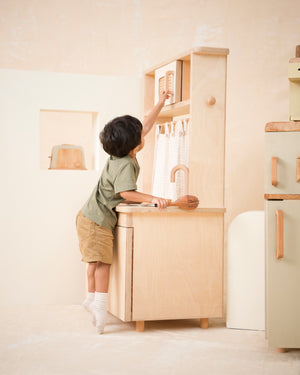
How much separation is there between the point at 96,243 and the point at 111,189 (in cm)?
29

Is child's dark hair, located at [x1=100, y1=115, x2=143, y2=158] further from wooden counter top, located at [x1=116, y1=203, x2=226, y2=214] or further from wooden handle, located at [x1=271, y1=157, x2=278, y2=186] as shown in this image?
wooden handle, located at [x1=271, y1=157, x2=278, y2=186]

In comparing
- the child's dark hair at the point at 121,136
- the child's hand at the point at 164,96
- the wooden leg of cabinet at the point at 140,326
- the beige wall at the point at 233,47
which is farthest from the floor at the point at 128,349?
the beige wall at the point at 233,47

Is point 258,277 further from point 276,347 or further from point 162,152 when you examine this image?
point 162,152

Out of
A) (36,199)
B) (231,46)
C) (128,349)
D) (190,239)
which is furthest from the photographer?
(231,46)

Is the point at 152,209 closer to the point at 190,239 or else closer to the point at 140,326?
the point at 190,239

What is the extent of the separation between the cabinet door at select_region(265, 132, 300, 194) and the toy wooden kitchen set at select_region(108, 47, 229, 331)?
0.55 metres

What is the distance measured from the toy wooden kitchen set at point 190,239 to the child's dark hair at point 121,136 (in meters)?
Answer: 0.26

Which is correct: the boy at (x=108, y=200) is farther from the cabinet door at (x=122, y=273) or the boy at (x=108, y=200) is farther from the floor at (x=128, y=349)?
the floor at (x=128, y=349)

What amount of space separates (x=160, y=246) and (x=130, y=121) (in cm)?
65

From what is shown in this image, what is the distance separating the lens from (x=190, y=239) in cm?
286

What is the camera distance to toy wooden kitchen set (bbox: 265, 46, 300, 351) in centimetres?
236

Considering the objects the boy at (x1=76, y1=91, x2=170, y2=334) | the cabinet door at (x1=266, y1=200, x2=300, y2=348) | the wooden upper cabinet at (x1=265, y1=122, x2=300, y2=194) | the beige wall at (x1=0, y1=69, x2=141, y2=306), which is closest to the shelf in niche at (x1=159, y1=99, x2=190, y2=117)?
the boy at (x1=76, y1=91, x2=170, y2=334)

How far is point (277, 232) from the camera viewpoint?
236 centimetres

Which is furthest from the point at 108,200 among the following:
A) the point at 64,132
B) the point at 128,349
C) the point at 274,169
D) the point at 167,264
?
the point at 64,132
